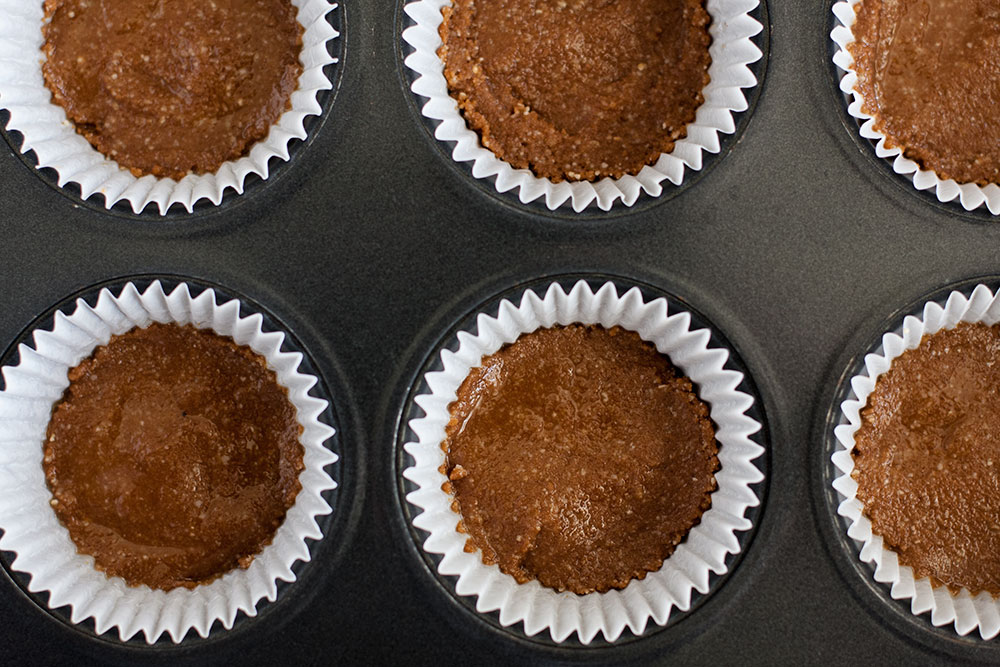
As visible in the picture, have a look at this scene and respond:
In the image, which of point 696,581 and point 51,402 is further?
point 51,402

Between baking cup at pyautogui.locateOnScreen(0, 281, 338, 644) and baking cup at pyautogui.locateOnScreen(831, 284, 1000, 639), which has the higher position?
baking cup at pyautogui.locateOnScreen(831, 284, 1000, 639)

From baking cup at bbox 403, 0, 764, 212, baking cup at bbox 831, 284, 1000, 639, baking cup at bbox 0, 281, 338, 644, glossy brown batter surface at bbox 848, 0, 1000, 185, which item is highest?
glossy brown batter surface at bbox 848, 0, 1000, 185

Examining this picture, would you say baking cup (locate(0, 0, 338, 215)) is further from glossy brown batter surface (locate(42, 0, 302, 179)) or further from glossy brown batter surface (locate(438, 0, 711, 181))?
glossy brown batter surface (locate(438, 0, 711, 181))

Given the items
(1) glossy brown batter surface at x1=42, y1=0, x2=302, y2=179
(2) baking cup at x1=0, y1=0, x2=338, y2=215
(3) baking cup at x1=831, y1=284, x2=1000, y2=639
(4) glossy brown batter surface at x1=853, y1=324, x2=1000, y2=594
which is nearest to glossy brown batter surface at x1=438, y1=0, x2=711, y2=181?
(2) baking cup at x1=0, y1=0, x2=338, y2=215

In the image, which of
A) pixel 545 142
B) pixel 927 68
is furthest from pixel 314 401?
pixel 927 68

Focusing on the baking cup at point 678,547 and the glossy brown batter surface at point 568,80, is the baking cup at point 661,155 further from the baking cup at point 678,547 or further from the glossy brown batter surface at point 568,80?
the baking cup at point 678,547

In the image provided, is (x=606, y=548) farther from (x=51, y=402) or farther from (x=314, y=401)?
(x=51, y=402)
